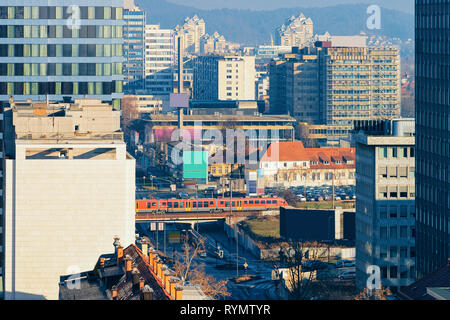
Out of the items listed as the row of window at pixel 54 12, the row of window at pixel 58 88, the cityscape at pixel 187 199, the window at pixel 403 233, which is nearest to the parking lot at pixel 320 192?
the cityscape at pixel 187 199

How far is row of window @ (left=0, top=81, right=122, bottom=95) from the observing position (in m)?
62.5

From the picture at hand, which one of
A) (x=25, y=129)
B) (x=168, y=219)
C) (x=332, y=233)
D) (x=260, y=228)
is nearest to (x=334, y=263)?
(x=332, y=233)

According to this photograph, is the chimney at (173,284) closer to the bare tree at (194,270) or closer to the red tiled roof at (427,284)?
the red tiled roof at (427,284)

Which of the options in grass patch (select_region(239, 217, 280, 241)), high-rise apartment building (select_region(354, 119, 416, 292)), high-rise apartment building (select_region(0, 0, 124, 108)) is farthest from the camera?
grass patch (select_region(239, 217, 280, 241))

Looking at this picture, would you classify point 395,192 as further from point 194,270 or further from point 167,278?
point 167,278

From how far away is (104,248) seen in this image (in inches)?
1476

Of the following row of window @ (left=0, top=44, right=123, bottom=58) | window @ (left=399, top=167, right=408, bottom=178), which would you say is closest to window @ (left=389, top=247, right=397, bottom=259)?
window @ (left=399, top=167, right=408, bottom=178)

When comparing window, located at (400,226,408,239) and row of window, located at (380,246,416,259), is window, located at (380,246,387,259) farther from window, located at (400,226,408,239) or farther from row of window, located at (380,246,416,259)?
window, located at (400,226,408,239)

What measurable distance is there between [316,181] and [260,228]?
4447cm

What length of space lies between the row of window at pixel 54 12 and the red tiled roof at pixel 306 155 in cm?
8831

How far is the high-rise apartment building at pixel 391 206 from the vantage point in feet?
221

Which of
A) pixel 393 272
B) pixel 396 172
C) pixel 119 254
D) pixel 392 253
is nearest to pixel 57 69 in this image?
pixel 396 172

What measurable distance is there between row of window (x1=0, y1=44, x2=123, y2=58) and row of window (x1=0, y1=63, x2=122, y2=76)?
608mm

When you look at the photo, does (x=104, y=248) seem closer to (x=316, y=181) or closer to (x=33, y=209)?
(x=33, y=209)
